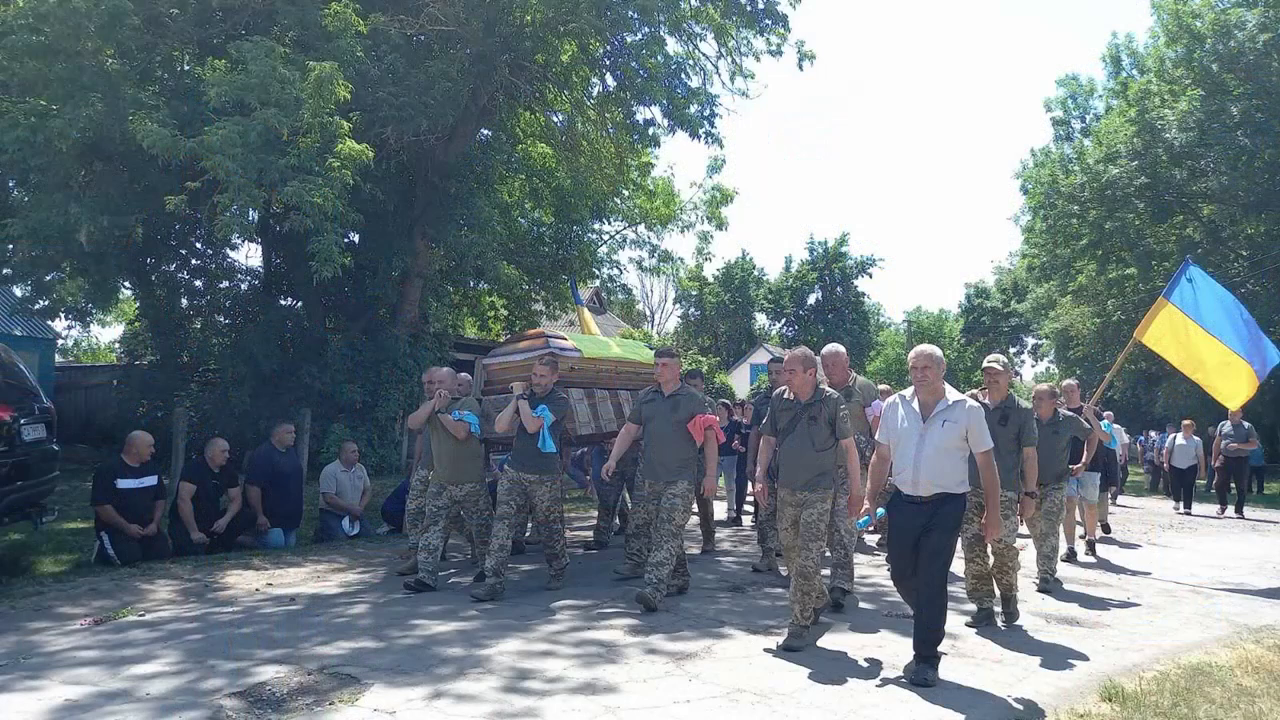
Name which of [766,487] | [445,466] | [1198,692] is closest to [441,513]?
[445,466]

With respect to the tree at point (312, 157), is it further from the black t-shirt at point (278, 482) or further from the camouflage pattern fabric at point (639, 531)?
the camouflage pattern fabric at point (639, 531)

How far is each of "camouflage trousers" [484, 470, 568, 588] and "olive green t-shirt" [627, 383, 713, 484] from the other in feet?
2.63

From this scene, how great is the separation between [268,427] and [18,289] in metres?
4.26

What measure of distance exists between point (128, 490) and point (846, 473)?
698 cm

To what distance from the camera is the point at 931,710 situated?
539 centimetres

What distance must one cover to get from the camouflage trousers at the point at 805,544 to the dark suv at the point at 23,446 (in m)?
6.61

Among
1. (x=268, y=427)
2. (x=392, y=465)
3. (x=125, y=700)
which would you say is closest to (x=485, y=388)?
(x=392, y=465)

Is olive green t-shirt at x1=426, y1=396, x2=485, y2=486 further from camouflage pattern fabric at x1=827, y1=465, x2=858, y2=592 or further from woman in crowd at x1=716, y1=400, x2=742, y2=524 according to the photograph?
woman in crowd at x1=716, y1=400, x2=742, y2=524

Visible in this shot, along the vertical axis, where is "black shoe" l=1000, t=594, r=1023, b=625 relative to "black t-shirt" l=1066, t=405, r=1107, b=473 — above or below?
below

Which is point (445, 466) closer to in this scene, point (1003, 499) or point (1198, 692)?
point (1003, 499)

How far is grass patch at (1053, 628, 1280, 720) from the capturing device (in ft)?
17.2

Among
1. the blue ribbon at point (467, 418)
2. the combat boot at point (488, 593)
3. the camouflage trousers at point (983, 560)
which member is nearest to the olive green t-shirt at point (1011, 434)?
the camouflage trousers at point (983, 560)

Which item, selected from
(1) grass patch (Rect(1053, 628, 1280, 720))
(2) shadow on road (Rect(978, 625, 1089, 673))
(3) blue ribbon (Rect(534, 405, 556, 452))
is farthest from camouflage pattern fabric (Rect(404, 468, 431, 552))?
(1) grass patch (Rect(1053, 628, 1280, 720))

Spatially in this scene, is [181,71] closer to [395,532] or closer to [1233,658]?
[395,532]
